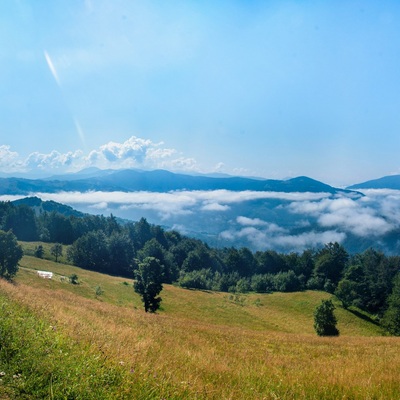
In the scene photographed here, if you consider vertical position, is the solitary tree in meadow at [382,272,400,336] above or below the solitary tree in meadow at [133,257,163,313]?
below

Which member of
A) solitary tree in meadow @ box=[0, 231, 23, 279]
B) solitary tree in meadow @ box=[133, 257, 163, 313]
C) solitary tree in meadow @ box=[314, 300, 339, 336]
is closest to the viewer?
solitary tree in meadow @ box=[133, 257, 163, 313]

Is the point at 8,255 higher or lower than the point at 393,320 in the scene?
higher

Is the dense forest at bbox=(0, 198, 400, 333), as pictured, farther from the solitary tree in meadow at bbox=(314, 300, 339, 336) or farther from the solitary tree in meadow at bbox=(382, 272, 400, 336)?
the solitary tree in meadow at bbox=(314, 300, 339, 336)

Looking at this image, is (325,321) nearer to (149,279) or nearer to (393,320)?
(149,279)

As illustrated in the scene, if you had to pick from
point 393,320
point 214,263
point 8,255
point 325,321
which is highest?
point 8,255

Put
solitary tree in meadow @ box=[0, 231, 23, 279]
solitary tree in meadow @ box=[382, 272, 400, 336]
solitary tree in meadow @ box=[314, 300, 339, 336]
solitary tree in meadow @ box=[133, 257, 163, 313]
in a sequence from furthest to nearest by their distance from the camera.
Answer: solitary tree in meadow @ box=[382, 272, 400, 336]
solitary tree in meadow @ box=[0, 231, 23, 279]
solitary tree in meadow @ box=[314, 300, 339, 336]
solitary tree in meadow @ box=[133, 257, 163, 313]

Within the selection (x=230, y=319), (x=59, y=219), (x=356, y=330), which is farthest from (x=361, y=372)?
(x=59, y=219)

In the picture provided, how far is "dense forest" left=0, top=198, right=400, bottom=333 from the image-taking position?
94500 millimetres

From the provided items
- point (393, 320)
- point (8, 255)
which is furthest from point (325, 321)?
point (8, 255)

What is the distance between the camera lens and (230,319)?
5691cm

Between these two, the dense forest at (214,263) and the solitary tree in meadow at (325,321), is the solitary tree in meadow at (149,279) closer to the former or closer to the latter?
the solitary tree in meadow at (325,321)

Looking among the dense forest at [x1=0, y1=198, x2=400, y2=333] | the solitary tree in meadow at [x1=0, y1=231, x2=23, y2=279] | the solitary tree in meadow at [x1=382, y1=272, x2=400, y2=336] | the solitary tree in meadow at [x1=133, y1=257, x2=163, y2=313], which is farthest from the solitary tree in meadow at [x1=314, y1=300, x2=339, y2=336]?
the solitary tree in meadow at [x1=0, y1=231, x2=23, y2=279]

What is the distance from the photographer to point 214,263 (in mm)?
140000

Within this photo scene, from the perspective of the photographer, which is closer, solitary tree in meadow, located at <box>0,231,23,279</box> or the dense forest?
solitary tree in meadow, located at <box>0,231,23,279</box>
